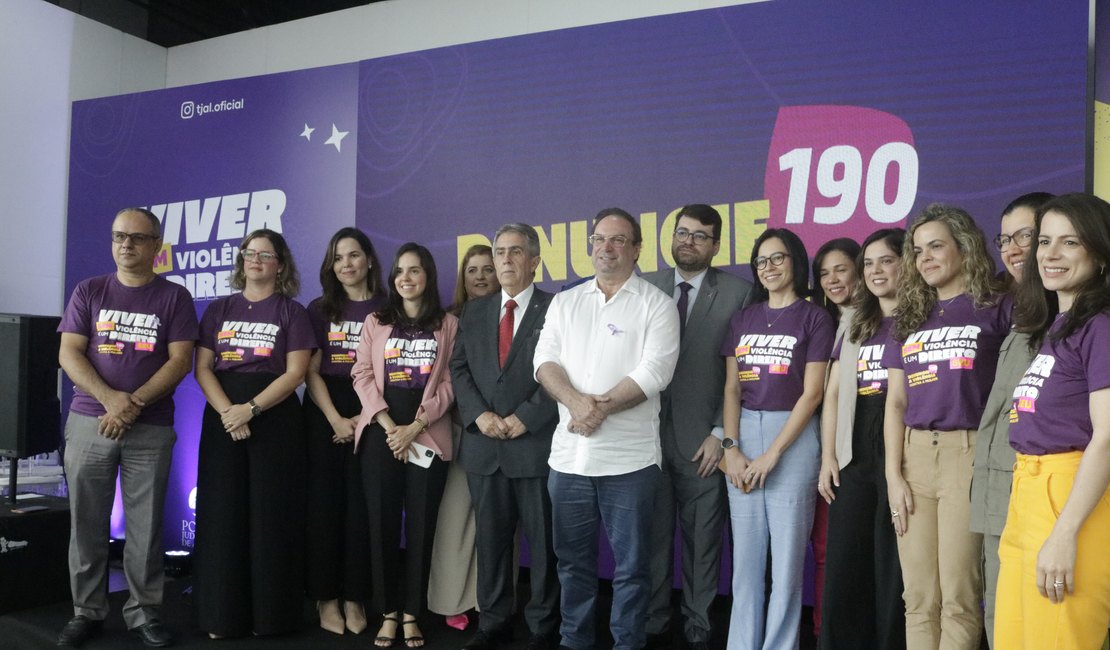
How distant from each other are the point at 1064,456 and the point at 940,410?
62cm

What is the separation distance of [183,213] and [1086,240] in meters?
4.96

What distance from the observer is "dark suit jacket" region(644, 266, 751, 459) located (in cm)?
343

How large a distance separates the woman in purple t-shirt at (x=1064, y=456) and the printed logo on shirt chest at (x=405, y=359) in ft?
7.21

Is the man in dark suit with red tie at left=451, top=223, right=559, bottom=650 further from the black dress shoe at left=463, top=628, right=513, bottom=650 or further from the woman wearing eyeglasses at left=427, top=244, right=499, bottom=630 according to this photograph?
the woman wearing eyeglasses at left=427, top=244, right=499, bottom=630

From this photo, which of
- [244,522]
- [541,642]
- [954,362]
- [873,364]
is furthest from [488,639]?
[954,362]

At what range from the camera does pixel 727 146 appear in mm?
4242

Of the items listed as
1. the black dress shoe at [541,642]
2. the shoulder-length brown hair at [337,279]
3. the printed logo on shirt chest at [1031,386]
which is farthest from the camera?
the shoulder-length brown hair at [337,279]

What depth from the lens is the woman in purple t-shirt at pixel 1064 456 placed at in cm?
194

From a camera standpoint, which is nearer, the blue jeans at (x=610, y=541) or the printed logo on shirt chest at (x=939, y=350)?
the printed logo on shirt chest at (x=939, y=350)

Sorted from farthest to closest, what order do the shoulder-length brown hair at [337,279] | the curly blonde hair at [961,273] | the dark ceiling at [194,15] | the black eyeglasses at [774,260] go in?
1. the dark ceiling at [194,15]
2. the shoulder-length brown hair at [337,279]
3. the black eyeglasses at [774,260]
4. the curly blonde hair at [961,273]

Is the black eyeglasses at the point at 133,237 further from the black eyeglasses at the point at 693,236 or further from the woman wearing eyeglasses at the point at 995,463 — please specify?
the woman wearing eyeglasses at the point at 995,463

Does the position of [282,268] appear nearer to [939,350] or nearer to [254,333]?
[254,333]

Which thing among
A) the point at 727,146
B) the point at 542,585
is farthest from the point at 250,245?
the point at 727,146

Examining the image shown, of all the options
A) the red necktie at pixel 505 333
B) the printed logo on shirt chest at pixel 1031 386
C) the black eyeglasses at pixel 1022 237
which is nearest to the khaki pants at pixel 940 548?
the printed logo on shirt chest at pixel 1031 386
